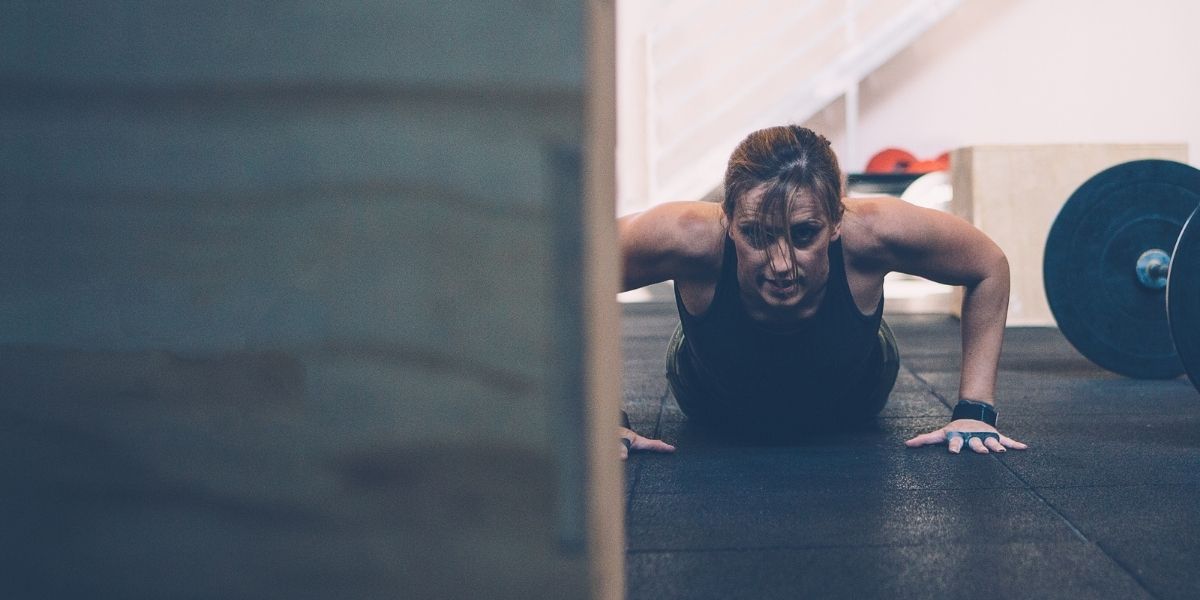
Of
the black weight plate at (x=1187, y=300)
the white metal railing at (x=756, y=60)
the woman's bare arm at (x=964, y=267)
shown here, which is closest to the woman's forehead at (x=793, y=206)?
Result: the woman's bare arm at (x=964, y=267)

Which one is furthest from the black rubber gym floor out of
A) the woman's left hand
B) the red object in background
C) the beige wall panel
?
the red object in background

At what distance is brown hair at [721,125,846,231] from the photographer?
5.77 ft

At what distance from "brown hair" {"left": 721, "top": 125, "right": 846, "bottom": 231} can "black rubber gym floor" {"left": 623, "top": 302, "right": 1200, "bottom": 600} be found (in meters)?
0.44

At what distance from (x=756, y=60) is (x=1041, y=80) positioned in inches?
Answer: 63.5

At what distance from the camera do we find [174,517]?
0.65 meters

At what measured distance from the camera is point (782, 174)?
178cm

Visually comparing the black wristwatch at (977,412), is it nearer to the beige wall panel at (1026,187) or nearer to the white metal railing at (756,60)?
the beige wall panel at (1026,187)

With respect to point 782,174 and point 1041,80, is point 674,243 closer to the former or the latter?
point 782,174

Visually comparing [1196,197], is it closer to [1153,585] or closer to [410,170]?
[1153,585]

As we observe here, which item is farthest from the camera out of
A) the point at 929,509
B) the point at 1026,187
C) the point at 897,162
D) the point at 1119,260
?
the point at 897,162

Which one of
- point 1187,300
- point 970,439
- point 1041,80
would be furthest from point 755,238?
point 1041,80

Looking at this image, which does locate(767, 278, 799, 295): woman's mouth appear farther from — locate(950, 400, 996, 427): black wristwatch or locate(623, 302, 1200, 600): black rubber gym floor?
locate(950, 400, 996, 427): black wristwatch

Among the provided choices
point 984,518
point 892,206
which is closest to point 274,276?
point 984,518

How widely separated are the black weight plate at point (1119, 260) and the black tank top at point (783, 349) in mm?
881
